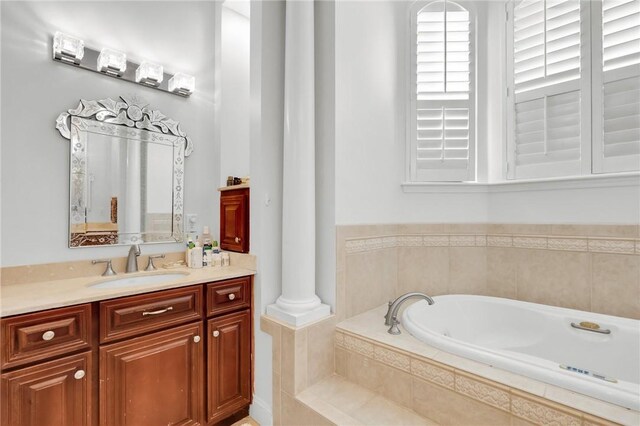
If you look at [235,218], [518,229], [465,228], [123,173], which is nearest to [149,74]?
[123,173]

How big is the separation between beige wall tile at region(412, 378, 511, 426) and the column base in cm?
60

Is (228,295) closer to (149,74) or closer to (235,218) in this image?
(235,218)

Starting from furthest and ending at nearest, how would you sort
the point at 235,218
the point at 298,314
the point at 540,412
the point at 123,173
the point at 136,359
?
the point at 235,218, the point at 123,173, the point at 298,314, the point at 136,359, the point at 540,412

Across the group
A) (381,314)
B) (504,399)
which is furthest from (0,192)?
(504,399)

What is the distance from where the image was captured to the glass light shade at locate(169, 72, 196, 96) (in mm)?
2279

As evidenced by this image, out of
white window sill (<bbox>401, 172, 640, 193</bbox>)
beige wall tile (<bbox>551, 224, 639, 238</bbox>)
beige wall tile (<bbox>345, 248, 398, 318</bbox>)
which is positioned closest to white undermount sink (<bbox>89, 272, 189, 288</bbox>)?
beige wall tile (<bbox>345, 248, 398, 318</bbox>)

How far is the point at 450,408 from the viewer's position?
132 cm

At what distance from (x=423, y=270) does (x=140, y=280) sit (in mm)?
2011

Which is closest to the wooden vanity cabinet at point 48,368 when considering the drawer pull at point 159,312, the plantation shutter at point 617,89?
the drawer pull at point 159,312

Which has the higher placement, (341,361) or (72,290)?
(72,290)

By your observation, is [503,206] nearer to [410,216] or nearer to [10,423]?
[410,216]

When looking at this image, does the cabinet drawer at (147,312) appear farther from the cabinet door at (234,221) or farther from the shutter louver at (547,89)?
the shutter louver at (547,89)

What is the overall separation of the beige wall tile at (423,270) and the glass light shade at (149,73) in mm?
2188

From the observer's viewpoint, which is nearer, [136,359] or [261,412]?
[136,359]
